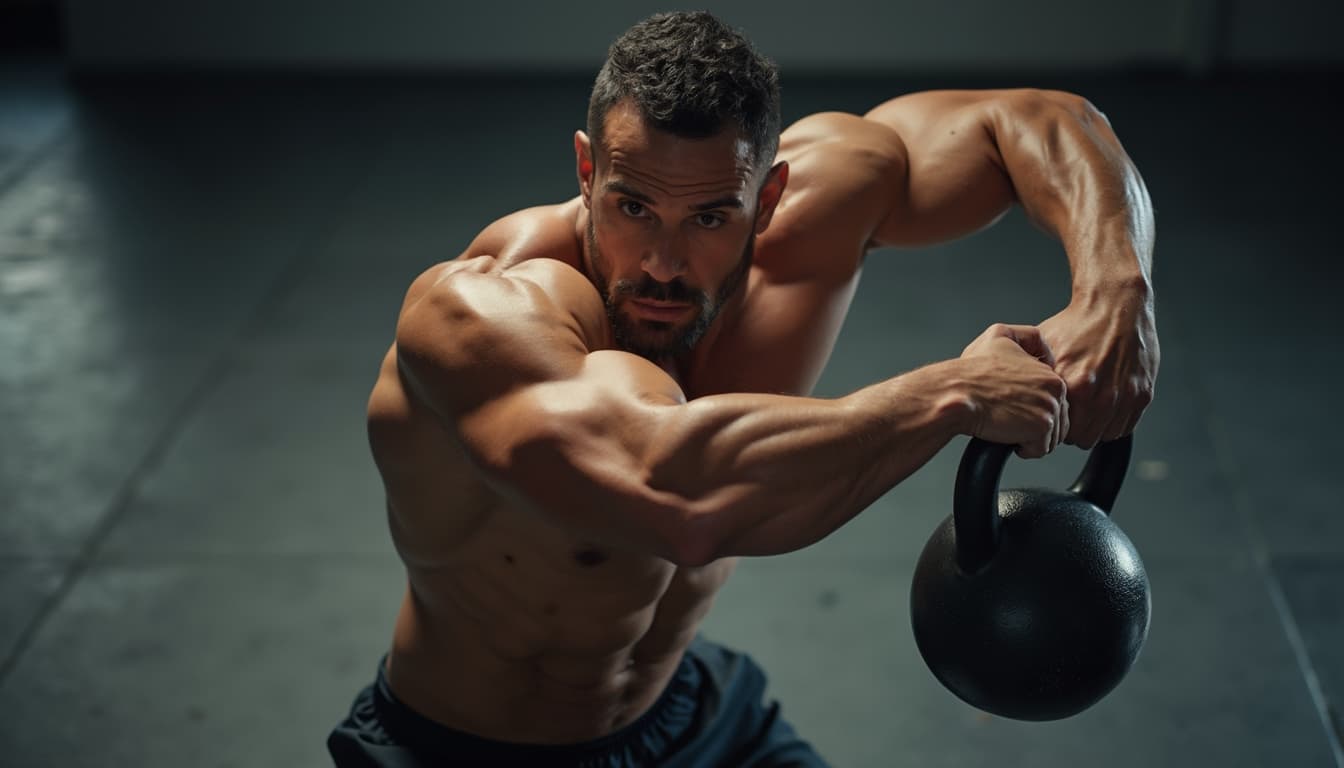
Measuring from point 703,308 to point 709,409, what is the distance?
0.36 meters

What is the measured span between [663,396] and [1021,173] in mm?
835

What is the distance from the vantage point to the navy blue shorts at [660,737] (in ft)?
7.38

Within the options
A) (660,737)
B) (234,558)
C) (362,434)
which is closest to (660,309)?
(660,737)

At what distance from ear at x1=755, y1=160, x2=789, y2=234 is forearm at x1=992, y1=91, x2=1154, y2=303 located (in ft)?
1.22

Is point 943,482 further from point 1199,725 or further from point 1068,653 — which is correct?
point 1068,653

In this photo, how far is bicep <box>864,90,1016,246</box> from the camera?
7.43ft

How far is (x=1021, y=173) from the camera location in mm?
2178

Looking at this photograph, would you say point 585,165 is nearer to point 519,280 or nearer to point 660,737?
point 519,280

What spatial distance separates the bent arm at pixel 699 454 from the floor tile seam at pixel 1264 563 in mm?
2000

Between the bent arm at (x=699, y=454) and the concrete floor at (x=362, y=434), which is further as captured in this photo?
the concrete floor at (x=362, y=434)

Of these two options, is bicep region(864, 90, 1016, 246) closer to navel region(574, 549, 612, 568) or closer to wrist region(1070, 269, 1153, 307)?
wrist region(1070, 269, 1153, 307)

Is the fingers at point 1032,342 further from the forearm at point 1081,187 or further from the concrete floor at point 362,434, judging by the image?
the concrete floor at point 362,434

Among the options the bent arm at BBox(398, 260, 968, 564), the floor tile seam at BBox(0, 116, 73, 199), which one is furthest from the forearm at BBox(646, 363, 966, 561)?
the floor tile seam at BBox(0, 116, 73, 199)

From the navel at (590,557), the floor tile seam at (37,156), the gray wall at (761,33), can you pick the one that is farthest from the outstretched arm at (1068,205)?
the gray wall at (761,33)
